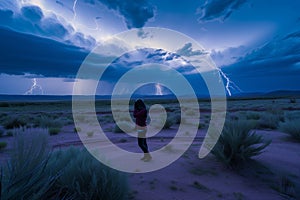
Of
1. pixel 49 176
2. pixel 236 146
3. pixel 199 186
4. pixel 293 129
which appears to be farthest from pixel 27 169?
pixel 293 129

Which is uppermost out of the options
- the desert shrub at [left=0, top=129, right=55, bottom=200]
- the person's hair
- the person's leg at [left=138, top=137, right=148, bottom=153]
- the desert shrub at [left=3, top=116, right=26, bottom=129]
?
the person's hair

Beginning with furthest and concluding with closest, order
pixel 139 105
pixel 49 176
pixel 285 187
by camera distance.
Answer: pixel 139 105, pixel 285 187, pixel 49 176

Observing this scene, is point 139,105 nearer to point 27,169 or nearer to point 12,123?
point 27,169

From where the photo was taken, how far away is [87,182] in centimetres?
336

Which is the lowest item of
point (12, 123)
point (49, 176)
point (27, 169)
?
point (12, 123)

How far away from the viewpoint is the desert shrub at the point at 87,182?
319cm

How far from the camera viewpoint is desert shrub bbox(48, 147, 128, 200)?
10.5ft

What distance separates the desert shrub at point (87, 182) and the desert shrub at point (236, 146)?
3.41 meters

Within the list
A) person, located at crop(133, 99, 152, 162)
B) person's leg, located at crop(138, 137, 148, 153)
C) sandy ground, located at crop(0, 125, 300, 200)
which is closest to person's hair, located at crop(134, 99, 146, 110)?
person, located at crop(133, 99, 152, 162)

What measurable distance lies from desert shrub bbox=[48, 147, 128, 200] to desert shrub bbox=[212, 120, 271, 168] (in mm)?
3414

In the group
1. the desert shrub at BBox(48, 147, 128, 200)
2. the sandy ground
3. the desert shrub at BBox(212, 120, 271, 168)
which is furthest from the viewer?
the desert shrub at BBox(212, 120, 271, 168)

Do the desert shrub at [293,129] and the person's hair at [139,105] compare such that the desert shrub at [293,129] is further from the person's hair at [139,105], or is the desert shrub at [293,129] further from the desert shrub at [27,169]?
the desert shrub at [27,169]

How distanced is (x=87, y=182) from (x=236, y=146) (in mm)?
4342

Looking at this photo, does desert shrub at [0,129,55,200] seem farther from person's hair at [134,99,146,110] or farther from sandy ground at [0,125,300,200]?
person's hair at [134,99,146,110]
